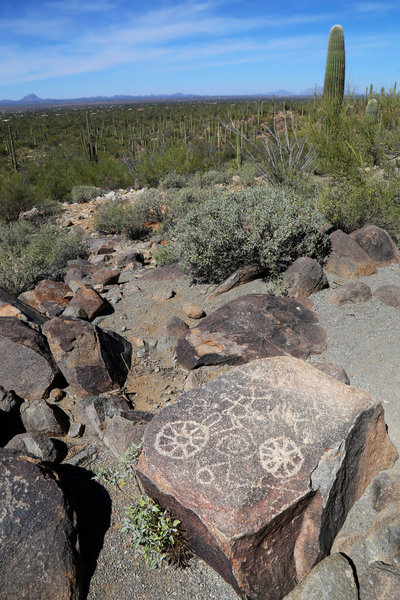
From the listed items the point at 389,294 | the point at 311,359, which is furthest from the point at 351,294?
the point at 311,359

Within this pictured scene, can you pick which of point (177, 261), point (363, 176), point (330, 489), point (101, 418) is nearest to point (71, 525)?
point (101, 418)

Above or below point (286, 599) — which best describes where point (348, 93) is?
above

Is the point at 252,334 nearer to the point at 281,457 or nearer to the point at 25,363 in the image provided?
the point at 281,457

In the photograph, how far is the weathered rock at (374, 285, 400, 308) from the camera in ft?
16.7

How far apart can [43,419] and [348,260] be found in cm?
432

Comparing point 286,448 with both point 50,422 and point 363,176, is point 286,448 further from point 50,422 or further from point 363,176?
point 363,176

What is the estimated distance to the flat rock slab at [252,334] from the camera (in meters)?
4.51

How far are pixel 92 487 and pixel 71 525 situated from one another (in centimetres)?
66

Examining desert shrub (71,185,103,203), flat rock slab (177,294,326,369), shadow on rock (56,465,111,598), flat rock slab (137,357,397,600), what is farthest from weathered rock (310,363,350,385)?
desert shrub (71,185,103,203)

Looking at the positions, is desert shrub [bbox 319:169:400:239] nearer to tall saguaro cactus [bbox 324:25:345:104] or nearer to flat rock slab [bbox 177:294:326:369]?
flat rock slab [bbox 177:294:326:369]

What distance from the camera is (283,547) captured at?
2.50 m

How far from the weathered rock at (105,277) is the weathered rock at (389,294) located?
4.00 m

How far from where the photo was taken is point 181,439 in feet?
9.41

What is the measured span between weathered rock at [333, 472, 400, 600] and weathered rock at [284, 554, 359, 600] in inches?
3.2
